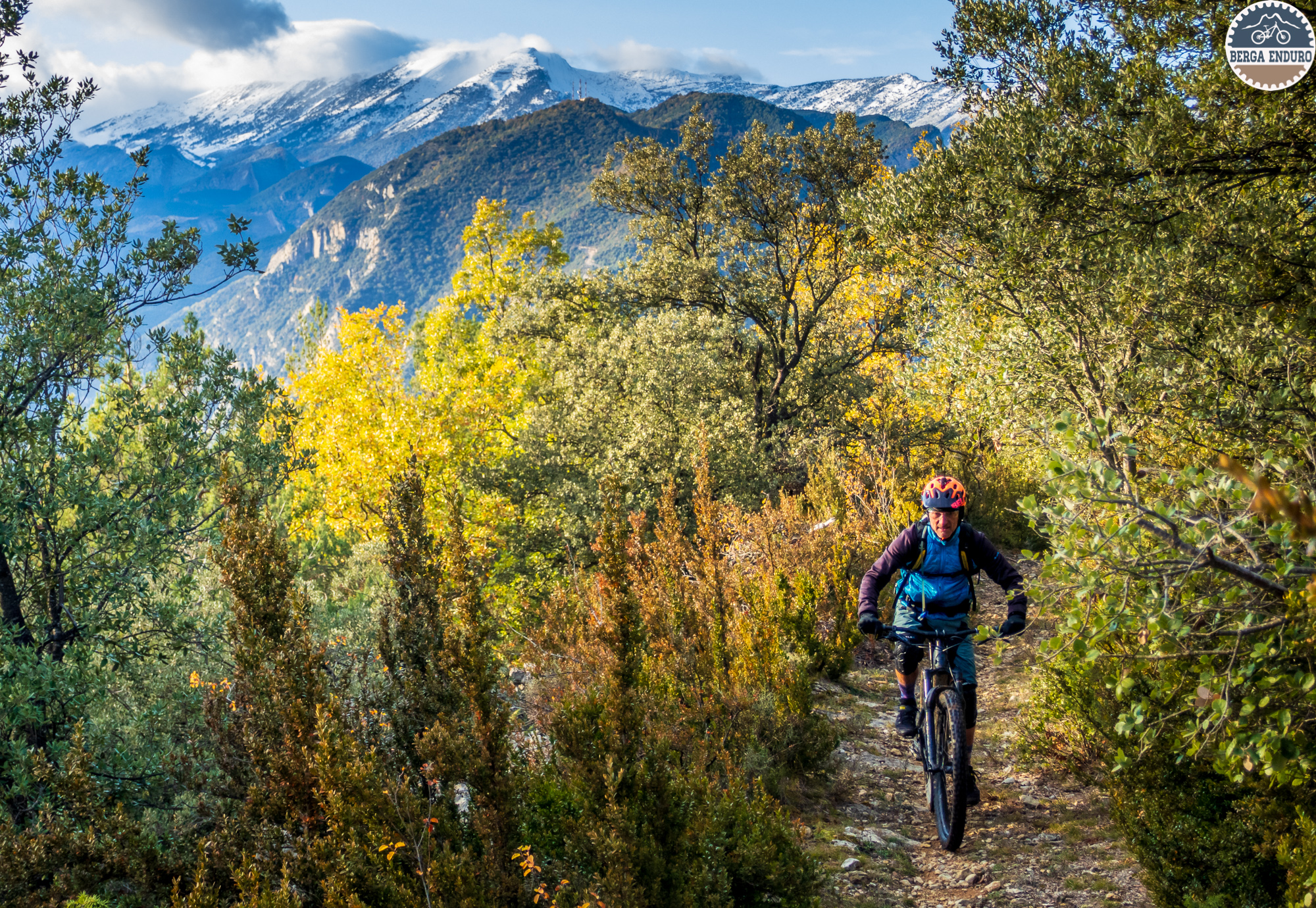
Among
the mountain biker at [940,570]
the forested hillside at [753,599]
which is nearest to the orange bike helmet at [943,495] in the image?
the mountain biker at [940,570]

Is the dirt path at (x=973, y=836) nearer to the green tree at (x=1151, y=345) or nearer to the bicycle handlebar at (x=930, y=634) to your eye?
the green tree at (x=1151, y=345)

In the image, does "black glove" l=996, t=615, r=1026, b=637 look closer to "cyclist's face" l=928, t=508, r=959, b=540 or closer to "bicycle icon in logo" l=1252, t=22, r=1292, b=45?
"cyclist's face" l=928, t=508, r=959, b=540

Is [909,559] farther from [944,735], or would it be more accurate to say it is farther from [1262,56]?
[1262,56]

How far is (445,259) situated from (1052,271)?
20754 cm

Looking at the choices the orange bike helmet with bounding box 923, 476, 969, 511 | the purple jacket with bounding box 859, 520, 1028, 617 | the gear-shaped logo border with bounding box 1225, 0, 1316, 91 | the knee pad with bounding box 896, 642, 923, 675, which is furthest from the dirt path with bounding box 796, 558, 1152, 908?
the gear-shaped logo border with bounding box 1225, 0, 1316, 91

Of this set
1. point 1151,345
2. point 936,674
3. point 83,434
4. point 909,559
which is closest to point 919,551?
point 909,559

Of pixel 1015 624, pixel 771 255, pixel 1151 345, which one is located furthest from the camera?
pixel 771 255

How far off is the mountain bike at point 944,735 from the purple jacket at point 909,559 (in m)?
0.23

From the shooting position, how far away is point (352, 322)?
23.1 m

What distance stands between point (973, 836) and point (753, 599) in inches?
92.5

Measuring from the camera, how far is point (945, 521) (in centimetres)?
447

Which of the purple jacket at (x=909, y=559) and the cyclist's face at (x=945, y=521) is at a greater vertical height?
the cyclist's face at (x=945, y=521)

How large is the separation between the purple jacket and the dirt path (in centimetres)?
128

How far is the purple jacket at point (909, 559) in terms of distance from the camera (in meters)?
4.44
